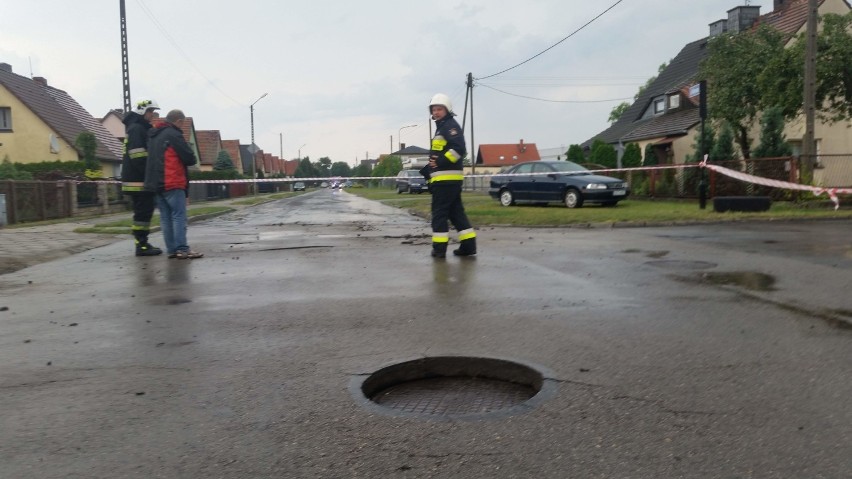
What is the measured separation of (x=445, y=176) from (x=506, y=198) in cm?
1377

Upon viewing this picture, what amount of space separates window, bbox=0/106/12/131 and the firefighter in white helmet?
34823mm

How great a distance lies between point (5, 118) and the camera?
36031 mm

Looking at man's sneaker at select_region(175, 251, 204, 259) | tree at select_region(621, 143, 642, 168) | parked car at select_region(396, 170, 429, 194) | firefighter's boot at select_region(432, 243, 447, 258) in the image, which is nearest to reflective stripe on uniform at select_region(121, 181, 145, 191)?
man's sneaker at select_region(175, 251, 204, 259)

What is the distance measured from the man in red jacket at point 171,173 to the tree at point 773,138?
1755 centimetres

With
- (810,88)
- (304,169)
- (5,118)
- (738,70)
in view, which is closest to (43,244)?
(810,88)

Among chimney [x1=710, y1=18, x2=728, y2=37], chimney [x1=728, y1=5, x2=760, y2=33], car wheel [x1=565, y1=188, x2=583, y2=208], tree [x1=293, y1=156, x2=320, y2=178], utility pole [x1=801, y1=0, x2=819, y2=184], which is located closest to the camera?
utility pole [x1=801, y1=0, x2=819, y2=184]

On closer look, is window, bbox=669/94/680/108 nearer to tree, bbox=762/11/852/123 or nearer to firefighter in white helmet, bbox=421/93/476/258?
tree, bbox=762/11/852/123

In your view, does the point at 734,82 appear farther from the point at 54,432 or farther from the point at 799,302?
the point at 54,432

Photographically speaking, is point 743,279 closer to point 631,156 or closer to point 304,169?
point 631,156

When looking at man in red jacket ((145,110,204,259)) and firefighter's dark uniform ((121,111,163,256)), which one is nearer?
man in red jacket ((145,110,204,259))

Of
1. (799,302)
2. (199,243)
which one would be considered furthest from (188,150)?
(799,302)

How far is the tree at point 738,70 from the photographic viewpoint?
25.3 m

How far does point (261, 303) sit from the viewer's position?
5.93 m

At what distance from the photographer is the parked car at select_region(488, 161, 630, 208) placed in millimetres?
19781
